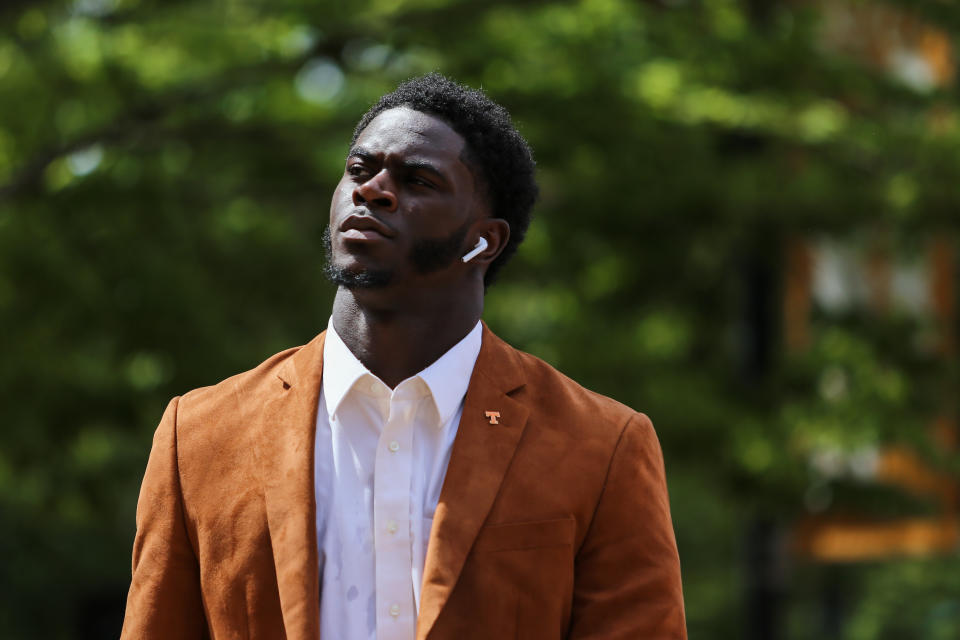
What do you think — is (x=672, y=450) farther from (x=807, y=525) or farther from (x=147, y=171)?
(x=147, y=171)

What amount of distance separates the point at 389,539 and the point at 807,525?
9092 millimetres

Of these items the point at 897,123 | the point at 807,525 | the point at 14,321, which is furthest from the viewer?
the point at 807,525

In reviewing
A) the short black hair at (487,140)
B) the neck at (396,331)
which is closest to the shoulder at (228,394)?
the neck at (396,331)

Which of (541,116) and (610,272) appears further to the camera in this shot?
(610,272)

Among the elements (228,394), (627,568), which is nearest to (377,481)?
(228,394)

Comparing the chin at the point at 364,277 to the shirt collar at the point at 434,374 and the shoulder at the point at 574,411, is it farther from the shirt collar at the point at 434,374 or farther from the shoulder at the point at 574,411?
the shoulder at the point at 574,411

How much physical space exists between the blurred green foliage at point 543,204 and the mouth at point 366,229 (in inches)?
257

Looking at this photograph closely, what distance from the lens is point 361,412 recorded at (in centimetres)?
271

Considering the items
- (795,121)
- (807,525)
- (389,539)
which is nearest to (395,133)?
(389,539)

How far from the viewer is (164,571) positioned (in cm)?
265

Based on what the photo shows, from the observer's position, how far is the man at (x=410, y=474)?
2570mm

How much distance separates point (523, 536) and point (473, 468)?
6.5 inches

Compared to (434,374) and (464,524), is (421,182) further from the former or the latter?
(464,524)

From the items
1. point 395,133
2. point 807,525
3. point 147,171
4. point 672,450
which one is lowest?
point 807,525
